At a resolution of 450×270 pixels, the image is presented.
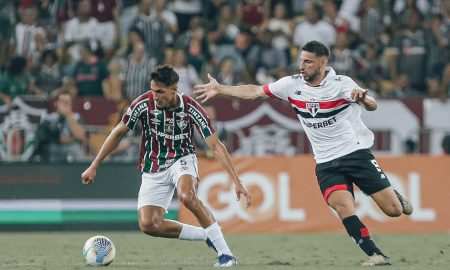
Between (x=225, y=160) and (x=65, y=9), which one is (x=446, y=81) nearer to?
(x=65, y=9)

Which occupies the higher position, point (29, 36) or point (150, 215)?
point (150, 215)

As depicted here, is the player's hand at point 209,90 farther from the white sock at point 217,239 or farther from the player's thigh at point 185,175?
the white sock at point 217,239

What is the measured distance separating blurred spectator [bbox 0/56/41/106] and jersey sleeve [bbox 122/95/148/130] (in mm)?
6886

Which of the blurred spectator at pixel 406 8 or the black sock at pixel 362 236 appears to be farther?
the blurred spectator at pixel 406 8

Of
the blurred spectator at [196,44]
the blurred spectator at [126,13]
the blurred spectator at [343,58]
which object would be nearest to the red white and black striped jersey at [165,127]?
the blurred spectator at [196,44]

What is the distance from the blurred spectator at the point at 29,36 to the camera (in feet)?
63.3

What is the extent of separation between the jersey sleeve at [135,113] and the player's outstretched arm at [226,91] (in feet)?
1.80

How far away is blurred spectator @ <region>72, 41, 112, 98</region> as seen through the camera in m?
18.5

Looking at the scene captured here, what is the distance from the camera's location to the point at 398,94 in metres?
19.2

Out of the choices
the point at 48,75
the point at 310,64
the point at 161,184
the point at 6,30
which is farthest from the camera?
the point at 6,30

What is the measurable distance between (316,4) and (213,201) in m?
5.53

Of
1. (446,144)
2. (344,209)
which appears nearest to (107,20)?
(446,144)

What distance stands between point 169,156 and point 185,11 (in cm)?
965

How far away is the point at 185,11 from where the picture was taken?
20547 mm
